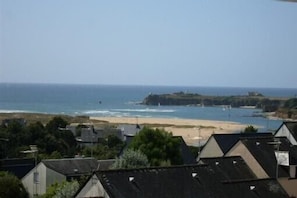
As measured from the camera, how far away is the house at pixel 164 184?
7891 mm

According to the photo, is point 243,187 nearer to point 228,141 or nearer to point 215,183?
point 215,183

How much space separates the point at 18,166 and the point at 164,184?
6.80 m

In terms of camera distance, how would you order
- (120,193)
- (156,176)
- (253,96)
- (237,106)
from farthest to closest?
(253,96), (237,106), (156,176), (120,193)

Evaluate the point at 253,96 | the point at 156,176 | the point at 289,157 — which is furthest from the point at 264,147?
the point at 253,96

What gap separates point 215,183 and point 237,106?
57.8 metres

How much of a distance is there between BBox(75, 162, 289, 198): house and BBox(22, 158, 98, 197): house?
11.7ft

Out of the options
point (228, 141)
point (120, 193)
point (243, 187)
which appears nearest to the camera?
point (120, 193)

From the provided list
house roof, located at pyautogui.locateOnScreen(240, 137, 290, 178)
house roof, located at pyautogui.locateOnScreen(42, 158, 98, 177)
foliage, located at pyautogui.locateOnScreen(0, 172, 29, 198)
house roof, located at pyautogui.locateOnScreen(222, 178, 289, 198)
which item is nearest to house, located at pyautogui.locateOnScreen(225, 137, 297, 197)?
house roof, located at pyautogui.locateOnScreen(240, 137, 290, 178)

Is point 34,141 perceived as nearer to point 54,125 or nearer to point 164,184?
point 54,125

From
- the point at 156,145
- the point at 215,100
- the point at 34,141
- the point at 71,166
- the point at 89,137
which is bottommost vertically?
the point at 215,100

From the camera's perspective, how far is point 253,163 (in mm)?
11836

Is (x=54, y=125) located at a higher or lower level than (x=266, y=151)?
lower

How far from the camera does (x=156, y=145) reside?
38.2ft

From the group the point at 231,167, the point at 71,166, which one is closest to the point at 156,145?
the point at 231,167
